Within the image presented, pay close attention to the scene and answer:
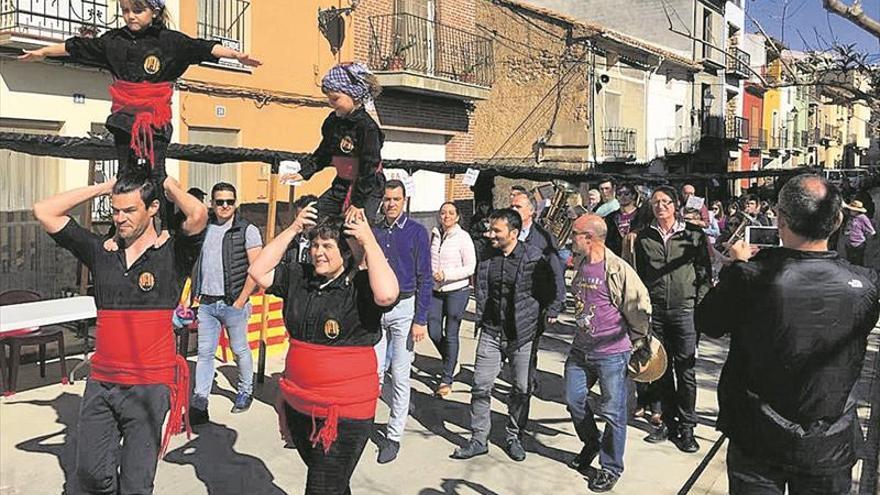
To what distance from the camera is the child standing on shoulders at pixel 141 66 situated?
3521 mm

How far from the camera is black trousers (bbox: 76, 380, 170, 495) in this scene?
3453 mm

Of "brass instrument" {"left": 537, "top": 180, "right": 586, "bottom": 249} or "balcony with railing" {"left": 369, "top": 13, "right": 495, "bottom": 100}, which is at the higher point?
"balcony with railing" {"left": 369, "top": 13, "right": 495, "bottom": 100}

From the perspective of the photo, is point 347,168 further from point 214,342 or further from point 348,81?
point 214,342

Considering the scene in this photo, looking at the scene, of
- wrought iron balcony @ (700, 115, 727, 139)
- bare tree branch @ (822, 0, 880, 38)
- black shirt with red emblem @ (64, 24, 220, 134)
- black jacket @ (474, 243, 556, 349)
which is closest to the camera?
bare tree branch @ (822, 0, 880, 38)

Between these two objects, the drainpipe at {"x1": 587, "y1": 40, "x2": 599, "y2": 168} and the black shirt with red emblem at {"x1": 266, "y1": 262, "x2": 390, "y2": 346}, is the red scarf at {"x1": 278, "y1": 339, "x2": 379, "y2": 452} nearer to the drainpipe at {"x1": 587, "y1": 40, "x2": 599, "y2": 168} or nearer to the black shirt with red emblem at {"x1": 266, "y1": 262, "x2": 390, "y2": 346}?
the black shirt with red emblem at {"x1": 266, "y1": 262, "x2": 390, "y2": 346}

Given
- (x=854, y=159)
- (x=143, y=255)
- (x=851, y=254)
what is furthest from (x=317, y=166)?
(x=854, y=159)

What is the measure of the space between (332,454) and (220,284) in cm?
332

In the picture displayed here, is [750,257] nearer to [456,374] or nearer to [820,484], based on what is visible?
[820,484]

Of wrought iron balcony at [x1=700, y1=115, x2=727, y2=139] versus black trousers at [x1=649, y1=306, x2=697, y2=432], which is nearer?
black trousers at [x1=649, y1=306, x2=697, y2=432]

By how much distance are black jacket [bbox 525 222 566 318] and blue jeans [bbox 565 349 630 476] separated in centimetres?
51

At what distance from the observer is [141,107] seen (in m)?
3.54

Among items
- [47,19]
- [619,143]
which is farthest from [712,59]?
[47,19]

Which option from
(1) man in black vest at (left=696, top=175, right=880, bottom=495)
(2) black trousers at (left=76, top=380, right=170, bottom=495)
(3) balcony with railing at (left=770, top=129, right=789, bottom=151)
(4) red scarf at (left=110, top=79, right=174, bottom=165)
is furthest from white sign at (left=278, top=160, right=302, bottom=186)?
(3) balcony with railing at (left=770, top=129, right=789, bottom=151)

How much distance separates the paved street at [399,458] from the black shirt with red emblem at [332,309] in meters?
1.93
